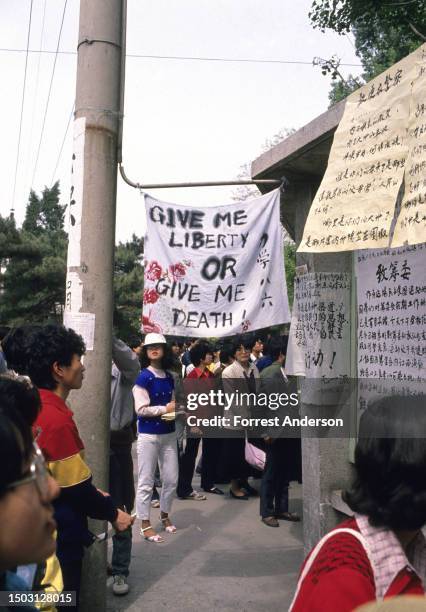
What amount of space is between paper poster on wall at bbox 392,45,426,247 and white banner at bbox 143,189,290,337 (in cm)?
165

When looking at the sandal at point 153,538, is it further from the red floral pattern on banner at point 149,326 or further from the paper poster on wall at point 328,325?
the red floral pattern on banner at point 149,326

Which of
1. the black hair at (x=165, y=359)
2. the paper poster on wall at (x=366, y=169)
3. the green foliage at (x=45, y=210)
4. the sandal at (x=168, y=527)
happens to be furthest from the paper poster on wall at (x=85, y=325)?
the green foliage at (x=45, y=210)

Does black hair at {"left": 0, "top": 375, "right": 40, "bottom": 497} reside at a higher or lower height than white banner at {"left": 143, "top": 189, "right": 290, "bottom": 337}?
lower

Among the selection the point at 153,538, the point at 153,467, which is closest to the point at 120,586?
the point at 153,538

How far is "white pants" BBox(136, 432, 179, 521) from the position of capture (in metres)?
5.57

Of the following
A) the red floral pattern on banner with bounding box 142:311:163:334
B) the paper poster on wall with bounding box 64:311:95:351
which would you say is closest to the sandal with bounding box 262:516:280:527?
the red floral pattern on banner with bounding box 142:311:163:334

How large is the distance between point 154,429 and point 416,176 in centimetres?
A: 370

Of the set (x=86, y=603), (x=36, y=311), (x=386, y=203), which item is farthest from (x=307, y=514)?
(x=36, y=311)

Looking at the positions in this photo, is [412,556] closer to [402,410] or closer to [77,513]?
[402,410]

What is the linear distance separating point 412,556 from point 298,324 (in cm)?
325

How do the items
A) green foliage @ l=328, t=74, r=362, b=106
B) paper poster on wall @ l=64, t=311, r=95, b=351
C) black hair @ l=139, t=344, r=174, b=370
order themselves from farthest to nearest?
1. green foliage @ l=328, t=74, r=362, b=106
2. black hair @ l=139, t=344, r=174, b=370
3. paper poster on wall @ l=64, t=311, r=95, b=351

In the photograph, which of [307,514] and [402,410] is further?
[307,514]

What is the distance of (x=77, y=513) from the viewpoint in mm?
2877

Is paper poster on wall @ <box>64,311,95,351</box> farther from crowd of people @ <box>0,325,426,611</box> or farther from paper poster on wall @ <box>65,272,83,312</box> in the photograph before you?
crowd of people @ <box>0,325,426,611</box>
